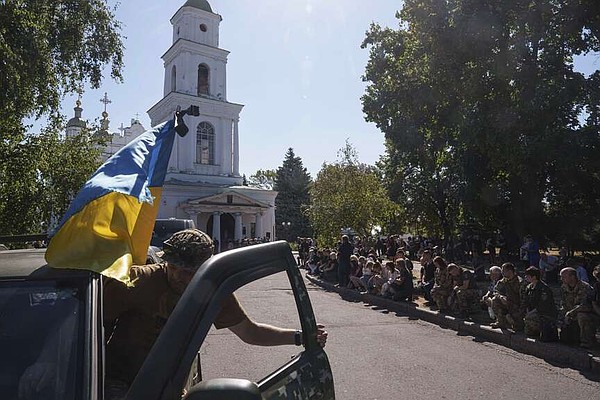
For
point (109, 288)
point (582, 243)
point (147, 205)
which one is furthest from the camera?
point (582, 243)

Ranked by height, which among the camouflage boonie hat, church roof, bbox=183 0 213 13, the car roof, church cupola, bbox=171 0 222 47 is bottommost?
the car roof

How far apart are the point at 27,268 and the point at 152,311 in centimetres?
63

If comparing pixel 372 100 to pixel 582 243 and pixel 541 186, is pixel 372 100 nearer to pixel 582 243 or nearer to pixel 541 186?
pixel 541 186

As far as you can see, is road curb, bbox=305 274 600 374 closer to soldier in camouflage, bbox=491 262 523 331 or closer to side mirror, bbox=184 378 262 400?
soldier in camouflage, bbox=491 262 523 331

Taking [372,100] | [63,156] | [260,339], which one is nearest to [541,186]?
[372,100]

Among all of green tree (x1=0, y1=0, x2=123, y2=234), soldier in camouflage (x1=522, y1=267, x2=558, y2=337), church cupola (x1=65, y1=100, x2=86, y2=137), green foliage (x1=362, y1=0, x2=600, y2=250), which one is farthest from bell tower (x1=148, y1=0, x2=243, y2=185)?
soldier in camouflage (x1=522, y1=267, x2=558, y2=337)

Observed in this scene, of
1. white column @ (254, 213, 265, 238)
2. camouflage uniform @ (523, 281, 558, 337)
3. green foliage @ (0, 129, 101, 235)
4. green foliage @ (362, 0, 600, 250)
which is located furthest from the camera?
white column @ (254, 213, 265, 238)

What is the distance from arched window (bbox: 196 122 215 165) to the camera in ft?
148

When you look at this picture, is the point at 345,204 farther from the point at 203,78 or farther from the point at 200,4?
the point at 200,4

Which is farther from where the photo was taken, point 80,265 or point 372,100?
point 372,100

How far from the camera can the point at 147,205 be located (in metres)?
2.92

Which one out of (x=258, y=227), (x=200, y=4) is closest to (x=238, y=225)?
(x=258, y=227)

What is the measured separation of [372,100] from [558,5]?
9.13m

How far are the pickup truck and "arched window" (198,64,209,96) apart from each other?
148ft
